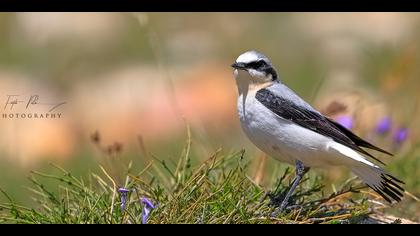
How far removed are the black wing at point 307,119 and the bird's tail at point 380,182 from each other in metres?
0.16

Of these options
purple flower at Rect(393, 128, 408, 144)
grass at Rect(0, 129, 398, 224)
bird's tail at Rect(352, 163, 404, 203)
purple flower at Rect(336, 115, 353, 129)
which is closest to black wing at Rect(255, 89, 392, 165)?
bird's tail at Rect(352, 163, 404, 203)

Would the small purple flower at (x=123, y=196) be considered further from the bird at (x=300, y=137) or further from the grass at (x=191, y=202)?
the bird at (x=300, y=137)

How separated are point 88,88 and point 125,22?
75.4 inches

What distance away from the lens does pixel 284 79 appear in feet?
41.5

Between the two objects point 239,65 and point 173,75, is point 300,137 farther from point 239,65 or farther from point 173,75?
point 173,75

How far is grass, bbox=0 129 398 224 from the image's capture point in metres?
5.93

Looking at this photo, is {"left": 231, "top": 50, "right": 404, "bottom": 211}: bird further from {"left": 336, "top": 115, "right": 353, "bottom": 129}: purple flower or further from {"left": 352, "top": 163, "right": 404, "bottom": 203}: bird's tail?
{"left": 336, "top": 115, "right": 353, "bottom": 129}: purple flower

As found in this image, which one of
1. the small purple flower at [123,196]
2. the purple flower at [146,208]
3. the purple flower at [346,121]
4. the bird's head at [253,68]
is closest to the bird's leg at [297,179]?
the bird's head at [253,68]

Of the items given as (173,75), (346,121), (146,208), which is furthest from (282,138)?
(173,75)

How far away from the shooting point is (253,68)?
6750 millimetres

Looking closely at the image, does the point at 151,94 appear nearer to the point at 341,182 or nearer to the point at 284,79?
the point at 284,79

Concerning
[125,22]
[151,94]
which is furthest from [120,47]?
[151,94]

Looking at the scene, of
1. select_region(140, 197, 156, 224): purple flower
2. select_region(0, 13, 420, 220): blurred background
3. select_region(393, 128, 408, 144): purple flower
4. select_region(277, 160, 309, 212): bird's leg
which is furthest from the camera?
select_region(0, 13, 420, 220): blurred background
